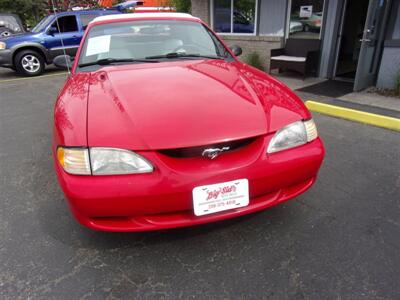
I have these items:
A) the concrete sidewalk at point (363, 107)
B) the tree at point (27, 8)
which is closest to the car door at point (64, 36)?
the concrete sidewalk at point (363, 107)

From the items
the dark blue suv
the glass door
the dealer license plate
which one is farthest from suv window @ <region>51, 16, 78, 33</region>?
the dealer license plate

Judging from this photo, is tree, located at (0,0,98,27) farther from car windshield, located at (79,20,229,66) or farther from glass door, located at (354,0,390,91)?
car windshield, located at (79,20,229,66)

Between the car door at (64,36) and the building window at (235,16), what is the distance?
417 centimetres

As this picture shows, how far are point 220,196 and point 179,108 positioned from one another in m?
0.59

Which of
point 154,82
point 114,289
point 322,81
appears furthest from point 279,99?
point 322,81

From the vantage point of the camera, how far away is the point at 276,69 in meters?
7.93

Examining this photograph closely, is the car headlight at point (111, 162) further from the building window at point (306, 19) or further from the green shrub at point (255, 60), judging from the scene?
the green shrub at point (255, 60)

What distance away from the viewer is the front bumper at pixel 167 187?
1.60 meters

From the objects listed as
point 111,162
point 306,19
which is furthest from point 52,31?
point 111,162

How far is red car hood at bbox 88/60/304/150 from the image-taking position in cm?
166

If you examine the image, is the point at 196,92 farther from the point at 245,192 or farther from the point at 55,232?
the point at 55,232

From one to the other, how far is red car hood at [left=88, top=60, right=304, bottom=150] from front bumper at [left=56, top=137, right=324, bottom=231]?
0.39ft

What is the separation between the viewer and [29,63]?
863 centimetres

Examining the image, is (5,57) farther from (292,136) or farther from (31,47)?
(292,136)
